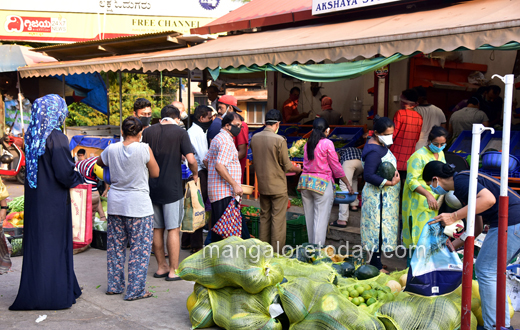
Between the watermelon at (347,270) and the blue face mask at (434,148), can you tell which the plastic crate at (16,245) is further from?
the blue face mask at (434,148)

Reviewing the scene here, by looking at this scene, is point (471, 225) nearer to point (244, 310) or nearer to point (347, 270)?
point (244, 310)

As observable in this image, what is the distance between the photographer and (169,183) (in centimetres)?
549

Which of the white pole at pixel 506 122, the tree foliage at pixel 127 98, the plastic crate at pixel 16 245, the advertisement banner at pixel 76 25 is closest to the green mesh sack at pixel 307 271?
the white pole at pixel 506 122

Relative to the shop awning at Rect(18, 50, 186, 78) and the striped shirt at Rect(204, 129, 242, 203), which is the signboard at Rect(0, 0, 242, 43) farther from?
the striped shirt at Rect(204, 129, 242, 203)

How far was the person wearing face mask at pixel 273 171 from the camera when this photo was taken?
19.7 ft

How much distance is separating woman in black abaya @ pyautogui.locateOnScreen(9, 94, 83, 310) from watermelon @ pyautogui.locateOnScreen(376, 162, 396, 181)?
10.6 ft

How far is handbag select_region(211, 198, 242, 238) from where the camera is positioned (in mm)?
5789

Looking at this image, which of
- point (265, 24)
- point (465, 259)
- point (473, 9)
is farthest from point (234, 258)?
point (265, 24)

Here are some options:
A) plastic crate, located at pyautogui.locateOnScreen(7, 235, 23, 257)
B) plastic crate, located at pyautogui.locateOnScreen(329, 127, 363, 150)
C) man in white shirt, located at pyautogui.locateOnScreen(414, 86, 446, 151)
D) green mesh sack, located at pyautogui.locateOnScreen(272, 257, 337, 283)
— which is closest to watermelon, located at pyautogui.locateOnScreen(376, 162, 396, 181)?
green mesh sack, located at pyautogui.locateOnScreen(272, 257, 337, 283)

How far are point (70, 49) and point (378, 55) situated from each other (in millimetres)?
8253

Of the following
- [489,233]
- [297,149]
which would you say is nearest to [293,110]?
[297,149]

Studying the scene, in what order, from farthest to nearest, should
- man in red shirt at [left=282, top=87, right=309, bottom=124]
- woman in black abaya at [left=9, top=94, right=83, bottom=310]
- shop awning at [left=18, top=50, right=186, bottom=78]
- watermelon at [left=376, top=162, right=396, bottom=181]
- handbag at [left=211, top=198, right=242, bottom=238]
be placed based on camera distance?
man in red shirt at [left=282, top=87, right=309, bottom=124]
shop awning at [left=18, top=50, right=186, bottom=78]
handbag at [left=211, top=198, right=242, bottom=238]
watermelon at [left=376, top=162, right=396, bottom=181]
woman in black abaya at [left=9, top=94, right=83, bottom=310]

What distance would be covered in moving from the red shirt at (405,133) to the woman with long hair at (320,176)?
1.07 metres

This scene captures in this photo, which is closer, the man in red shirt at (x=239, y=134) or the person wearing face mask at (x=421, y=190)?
the person wearing face mask at (x=421, y=190)
